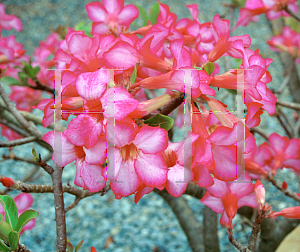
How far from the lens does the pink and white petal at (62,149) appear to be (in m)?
0.41

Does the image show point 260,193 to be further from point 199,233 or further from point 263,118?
point 263,118

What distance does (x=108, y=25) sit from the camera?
682 millimetres

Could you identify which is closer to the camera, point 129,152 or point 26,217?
point 129,152

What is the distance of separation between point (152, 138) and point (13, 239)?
0.32 m

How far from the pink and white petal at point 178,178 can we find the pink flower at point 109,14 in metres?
0.42

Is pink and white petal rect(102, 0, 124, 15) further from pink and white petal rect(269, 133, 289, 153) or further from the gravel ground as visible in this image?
the gravel ground

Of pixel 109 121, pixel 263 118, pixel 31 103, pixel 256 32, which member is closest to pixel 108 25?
pixel 109 121

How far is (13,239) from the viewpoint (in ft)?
1.59

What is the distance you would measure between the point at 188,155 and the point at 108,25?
439 mm

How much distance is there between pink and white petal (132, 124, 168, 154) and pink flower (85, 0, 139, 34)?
0.40 metres

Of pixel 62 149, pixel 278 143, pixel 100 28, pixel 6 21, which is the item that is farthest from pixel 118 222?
pixel 62 149

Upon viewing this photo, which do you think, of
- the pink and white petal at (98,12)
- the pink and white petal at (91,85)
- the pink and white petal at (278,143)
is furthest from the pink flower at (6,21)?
the pink and white petal at (278,143)

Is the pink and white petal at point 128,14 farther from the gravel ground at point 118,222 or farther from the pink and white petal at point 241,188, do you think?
the gravel ground at point 118,222

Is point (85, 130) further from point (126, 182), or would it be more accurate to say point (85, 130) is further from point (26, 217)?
point (26, 217)
